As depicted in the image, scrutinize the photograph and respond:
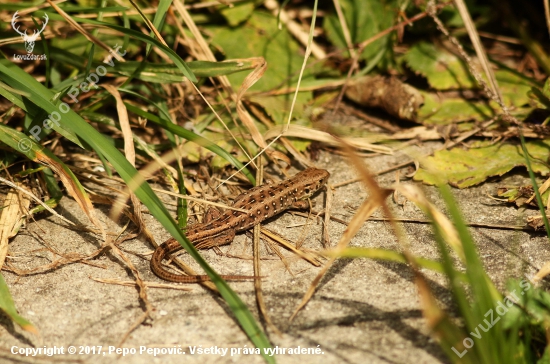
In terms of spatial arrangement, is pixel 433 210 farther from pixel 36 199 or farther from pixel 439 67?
pixel 439 67

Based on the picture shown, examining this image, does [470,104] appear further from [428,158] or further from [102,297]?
[102,297]

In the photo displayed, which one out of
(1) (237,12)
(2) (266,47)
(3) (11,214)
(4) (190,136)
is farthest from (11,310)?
(1) (237,12)

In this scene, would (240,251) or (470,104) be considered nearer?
(240,251)

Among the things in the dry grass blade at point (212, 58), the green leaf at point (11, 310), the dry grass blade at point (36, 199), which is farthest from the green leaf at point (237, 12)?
the green leaf at point (11, 310)

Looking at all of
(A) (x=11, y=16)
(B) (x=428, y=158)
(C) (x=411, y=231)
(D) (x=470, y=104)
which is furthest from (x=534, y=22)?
(A) (x=11, y=16)

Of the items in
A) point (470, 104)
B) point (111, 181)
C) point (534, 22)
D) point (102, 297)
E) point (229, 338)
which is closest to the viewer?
point (229, 338)
